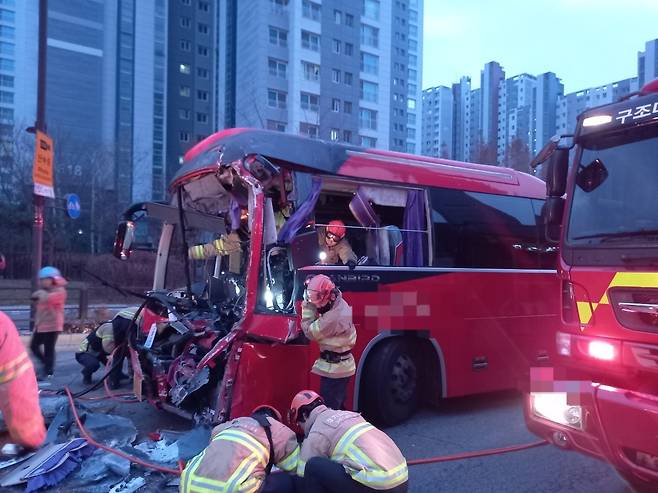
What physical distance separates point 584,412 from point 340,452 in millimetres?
1642

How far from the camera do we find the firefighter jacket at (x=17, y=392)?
244 centimetres

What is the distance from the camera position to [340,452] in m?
3.16

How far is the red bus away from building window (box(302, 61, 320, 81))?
1877 inches

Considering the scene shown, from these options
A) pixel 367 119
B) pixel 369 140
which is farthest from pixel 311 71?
pixel 369 140

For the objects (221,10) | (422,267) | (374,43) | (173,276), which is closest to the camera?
(422,267)

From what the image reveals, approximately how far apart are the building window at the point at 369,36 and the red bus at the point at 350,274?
55116 millimetres

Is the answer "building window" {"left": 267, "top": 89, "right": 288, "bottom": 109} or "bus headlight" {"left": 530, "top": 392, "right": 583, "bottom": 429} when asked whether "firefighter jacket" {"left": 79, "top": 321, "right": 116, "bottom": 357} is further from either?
"building window" {"left": 267, "top": 89, "right": 288, "bottom": 109}

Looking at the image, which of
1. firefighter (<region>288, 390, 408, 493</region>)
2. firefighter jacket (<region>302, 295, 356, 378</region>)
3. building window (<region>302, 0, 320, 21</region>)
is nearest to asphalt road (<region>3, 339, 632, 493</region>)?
firefighter jacket (<region>302, 295, 356, 378</region>)

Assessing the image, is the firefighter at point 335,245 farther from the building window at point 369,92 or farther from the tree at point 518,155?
the building window at point 369,92

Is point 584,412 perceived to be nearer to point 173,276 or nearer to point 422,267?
point 422,267

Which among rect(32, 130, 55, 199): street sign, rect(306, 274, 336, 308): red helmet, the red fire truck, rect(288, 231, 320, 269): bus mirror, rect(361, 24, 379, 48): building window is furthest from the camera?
rect(361, 24, 379, 48): building window

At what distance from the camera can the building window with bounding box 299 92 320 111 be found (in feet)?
170

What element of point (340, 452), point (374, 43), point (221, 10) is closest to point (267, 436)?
point (340, 452)

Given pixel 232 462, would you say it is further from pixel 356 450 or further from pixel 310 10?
pixel 310 10
